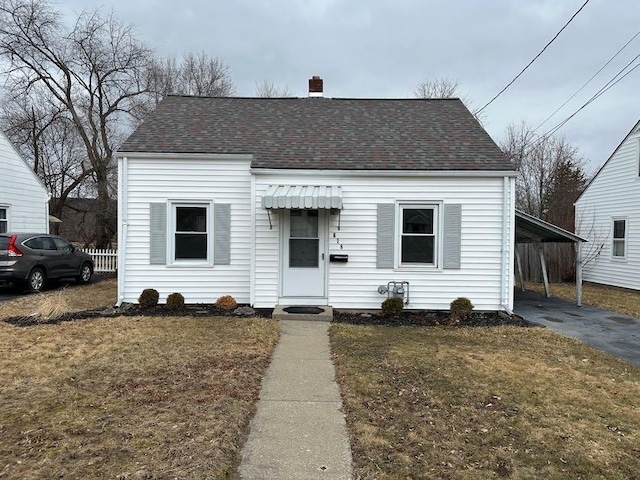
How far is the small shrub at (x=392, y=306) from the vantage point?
926cm

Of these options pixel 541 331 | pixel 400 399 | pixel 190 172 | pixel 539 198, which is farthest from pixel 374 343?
pixel 539 198

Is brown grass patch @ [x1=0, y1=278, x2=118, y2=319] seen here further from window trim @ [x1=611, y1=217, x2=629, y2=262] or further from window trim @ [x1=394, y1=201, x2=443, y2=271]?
window trim @ [x1=611, y1=217, x2=629, y2=262]

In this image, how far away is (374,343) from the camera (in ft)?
23.5

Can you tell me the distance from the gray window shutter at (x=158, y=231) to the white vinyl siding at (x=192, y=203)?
9cm

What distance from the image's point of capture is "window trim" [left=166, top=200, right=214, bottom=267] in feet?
33.0

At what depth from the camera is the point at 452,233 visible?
9.80 m

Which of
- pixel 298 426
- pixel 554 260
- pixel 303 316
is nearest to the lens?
pixel 298 426

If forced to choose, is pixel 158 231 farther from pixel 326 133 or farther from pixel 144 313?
pixel 326 133

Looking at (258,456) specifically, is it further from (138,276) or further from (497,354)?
(138,276)

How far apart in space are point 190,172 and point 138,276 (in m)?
2.64

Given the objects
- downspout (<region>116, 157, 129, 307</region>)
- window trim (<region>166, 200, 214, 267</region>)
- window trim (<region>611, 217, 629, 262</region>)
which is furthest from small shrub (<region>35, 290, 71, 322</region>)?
window trim (<region>611, 217, 629, 262</region>)

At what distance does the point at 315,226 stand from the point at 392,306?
2482 millimetres

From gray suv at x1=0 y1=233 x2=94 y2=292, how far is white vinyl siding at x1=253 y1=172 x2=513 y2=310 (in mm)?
7119

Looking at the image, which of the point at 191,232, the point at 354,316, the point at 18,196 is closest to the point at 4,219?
the point at 18,196
